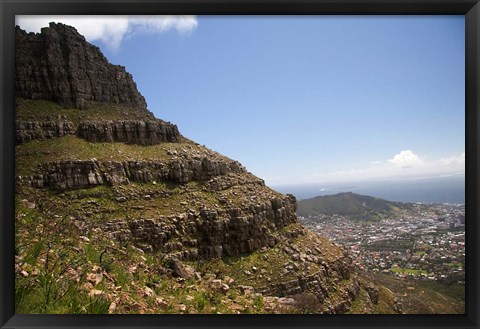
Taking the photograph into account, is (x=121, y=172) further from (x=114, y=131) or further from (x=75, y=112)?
(x=75, y=112)

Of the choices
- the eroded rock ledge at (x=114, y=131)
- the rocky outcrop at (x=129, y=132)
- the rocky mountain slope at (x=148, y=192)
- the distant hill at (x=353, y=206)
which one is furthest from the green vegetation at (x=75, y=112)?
the distant hill at (x=353, y=206)

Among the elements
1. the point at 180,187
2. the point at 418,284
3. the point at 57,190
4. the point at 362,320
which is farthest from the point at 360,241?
the point at 57,190

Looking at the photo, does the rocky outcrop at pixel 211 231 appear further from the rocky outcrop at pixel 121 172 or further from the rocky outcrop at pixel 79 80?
the rocky outcrop at pixel 79 80

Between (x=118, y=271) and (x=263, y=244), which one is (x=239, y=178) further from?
(x=118, y=271)

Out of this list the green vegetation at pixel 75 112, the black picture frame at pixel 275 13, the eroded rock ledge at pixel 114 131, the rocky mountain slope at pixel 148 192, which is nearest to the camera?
the black picture frame at pixel 275 13

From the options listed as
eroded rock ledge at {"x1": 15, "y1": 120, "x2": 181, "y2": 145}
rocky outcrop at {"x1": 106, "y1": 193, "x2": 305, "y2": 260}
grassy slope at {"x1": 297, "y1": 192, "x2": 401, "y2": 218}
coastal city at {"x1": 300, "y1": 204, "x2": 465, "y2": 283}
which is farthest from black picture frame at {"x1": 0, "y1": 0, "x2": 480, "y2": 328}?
eroded rock ledge at {"x1": 15, "y1": 120, "x2": 181, "y2": 145}

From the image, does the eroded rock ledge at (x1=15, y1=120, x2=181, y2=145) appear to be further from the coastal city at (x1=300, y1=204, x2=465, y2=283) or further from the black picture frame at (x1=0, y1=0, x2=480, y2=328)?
the black picture frame at (x1=0, y1=0, x2=480, y2=328)

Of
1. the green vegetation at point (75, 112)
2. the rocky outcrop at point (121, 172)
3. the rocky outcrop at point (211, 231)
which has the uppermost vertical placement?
the green vegetation at point (75, 112)

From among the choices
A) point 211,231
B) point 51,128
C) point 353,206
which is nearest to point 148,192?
point 211,231
